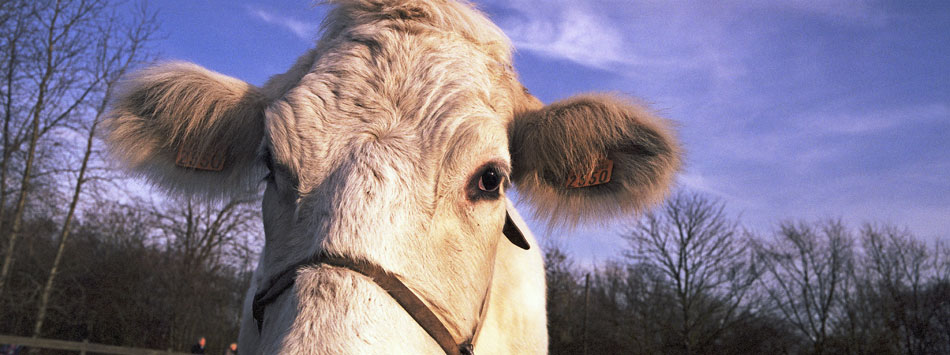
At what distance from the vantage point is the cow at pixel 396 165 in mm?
1675

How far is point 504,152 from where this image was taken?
224cm

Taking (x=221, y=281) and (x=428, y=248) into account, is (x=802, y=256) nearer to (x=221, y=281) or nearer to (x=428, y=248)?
(x=221, y=281)

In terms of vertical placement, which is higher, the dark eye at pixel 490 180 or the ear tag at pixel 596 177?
the ear tag at pixel 596 177

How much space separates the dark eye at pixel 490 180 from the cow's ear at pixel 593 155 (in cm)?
46

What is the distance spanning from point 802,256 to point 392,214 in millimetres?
47585

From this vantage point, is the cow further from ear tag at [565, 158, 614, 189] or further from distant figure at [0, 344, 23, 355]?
distant figure at [0, 344, 23, 355]

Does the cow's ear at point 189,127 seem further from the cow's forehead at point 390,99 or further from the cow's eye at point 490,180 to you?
the cow's eye at point 490,180

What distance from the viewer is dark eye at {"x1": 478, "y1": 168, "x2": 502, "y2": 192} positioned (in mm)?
2127

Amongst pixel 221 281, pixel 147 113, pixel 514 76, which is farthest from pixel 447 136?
pixel 221 281

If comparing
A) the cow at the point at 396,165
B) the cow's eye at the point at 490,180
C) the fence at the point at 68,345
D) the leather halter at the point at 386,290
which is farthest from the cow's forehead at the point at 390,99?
the fence at the point at 68,345

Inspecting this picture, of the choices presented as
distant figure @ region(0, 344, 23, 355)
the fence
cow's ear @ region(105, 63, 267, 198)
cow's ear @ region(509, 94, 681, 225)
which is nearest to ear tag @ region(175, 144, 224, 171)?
cow's ear @ region(105, 63, 267, 198)

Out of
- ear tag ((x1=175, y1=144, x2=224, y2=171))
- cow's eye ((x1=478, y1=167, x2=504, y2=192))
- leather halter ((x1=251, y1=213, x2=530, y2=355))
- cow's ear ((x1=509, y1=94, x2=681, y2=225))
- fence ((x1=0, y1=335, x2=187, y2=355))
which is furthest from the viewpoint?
fence ((x1=0, y1=335, x2=187, y2=355))

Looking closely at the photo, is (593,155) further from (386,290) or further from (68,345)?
(68,345)

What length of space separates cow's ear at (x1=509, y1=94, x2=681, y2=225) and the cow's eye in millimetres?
458
